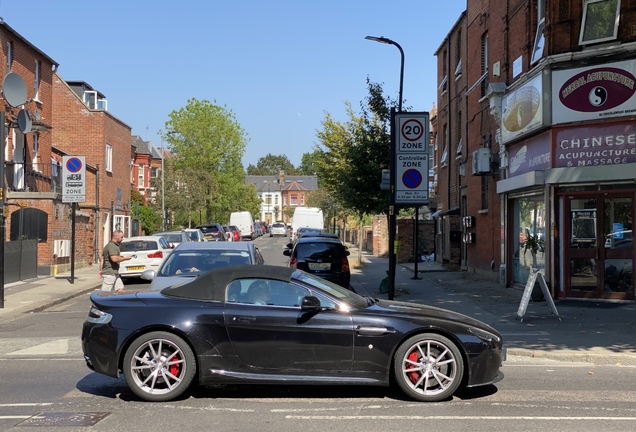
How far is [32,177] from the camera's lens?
89.5 ft

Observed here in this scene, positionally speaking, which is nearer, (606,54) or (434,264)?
(606,54)

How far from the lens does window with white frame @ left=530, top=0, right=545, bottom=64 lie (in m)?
16.3

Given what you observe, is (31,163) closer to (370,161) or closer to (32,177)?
(32,177)

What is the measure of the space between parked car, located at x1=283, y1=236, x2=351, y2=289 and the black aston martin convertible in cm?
1102

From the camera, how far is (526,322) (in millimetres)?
12719

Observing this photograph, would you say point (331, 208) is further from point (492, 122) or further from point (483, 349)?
point (483, 349)

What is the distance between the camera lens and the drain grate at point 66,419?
20.3 ft

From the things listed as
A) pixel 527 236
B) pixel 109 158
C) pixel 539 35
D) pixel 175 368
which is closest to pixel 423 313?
pixel 175 368

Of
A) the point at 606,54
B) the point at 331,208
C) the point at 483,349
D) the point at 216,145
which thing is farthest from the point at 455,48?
the point at 216,145

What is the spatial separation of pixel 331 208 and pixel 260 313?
44.1m

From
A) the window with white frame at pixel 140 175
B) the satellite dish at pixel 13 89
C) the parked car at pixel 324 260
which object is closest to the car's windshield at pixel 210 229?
the window with white frame at pixel 140 175

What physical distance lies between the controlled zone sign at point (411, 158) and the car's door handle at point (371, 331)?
9004 mm

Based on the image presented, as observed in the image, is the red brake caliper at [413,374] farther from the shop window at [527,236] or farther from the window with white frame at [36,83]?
the window with white frame at [36,83]

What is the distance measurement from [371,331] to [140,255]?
16629 millimetres
